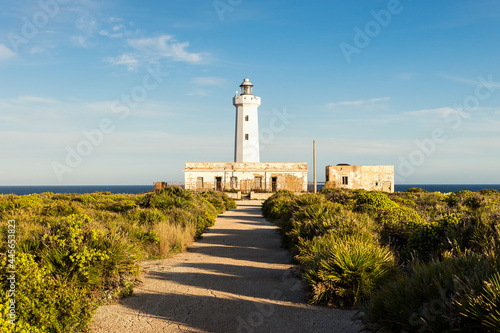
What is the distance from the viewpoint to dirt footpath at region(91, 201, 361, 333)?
525 cm

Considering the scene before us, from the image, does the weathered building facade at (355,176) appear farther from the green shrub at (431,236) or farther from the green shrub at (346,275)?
the green shrub at (346,275)

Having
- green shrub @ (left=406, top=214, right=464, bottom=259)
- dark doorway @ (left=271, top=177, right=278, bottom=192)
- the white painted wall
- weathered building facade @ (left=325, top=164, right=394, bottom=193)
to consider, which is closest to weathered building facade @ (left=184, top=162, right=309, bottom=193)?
dark doorway @ (left=271, top=177, right=278, bottom=192)

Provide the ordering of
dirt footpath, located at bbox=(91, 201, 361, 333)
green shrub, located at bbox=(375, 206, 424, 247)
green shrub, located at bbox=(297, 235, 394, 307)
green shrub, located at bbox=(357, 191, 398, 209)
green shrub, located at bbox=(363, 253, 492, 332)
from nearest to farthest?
green shrub, located at bbox=(363, 253, 492, 332)
dirt footpath, located at bbox=(91, 201, 361, 333)
green shrub, located at bbox=(297, 235, 394, 307)
green shrub, located at bbox=(375, 206, 424, 247)
green shrub, located at bbox=(357, 191, 398, 209)

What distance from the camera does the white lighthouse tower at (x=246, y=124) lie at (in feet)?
151

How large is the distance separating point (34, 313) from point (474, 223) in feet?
24.6

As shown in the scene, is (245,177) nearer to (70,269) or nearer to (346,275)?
(346,275)

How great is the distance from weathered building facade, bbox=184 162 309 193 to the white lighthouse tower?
2.19m

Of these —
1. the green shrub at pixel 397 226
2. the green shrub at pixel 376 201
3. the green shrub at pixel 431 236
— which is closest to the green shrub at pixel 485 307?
the green shrub at pixel 431 236

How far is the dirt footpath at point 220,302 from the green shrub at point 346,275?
10.2 inches

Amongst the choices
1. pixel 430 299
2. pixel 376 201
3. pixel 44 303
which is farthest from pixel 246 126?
pixel 430 299

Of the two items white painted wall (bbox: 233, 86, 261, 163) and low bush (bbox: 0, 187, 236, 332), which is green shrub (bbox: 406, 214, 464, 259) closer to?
low bush (bbox: 0, 187, 236, 332)

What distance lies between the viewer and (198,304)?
20.2 feet

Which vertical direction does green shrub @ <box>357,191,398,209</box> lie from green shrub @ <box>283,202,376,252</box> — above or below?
above

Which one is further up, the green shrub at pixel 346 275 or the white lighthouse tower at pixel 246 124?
the white lighthouse tower at pixel 246 124
